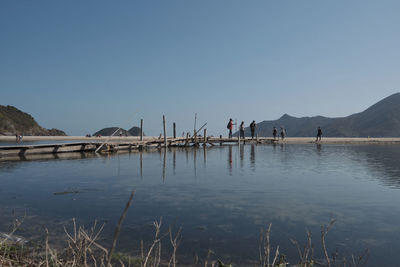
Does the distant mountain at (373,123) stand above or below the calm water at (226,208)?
above

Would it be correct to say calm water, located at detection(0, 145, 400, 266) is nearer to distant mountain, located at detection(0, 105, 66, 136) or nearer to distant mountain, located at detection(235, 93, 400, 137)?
distant mountain, located at detection(0, 105, 66, 136)

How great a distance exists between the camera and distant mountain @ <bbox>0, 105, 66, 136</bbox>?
7744cm

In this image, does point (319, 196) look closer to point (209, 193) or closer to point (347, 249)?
point (209, 193)

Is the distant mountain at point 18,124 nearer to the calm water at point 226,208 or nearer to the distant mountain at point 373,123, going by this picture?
the calm water at point 226,208

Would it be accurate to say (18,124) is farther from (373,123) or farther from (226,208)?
(373,123)

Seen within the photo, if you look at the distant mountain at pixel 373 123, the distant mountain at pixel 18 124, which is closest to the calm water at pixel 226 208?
the distant mountain at pixel 18 124

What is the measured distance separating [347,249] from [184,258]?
2460mm

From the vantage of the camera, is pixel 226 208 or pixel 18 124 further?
pixel 18 124

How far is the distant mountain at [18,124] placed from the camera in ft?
254

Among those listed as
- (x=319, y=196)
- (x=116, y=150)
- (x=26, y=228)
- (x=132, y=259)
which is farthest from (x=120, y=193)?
(x=116, y=150)

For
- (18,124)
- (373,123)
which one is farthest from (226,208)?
(373,123)

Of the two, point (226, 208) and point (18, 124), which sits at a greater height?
point (18, 124)

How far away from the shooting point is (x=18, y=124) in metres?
85.1

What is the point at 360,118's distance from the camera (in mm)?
175750
